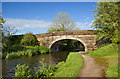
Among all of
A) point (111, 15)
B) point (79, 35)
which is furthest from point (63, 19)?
point (111, 15)

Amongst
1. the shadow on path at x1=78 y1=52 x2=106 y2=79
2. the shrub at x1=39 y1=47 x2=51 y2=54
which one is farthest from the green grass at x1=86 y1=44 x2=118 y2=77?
the shrub at x1=39 y1=47 x2=51 y2=54

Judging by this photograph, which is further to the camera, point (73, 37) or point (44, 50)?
point (44, 50)

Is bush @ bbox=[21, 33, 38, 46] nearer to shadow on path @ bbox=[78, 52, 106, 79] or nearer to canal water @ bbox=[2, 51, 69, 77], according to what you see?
canal water @ bbox=[2, 51, 69, 77]

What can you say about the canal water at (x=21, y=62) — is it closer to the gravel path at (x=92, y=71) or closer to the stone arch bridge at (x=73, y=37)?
the gravel path at (x=92, y=71)

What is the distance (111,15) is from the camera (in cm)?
1456

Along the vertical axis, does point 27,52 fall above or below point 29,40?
below

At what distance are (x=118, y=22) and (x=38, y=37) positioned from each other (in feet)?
60.6

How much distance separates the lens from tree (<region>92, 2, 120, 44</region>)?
43.5 feet

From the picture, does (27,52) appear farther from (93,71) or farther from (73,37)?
(93,71)

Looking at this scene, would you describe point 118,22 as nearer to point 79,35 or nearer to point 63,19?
point 79,35

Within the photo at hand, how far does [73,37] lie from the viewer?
23109mm

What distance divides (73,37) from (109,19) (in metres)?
9.70

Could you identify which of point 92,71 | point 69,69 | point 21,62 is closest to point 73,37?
point 21,62

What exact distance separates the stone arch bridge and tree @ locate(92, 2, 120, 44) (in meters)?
4.85
